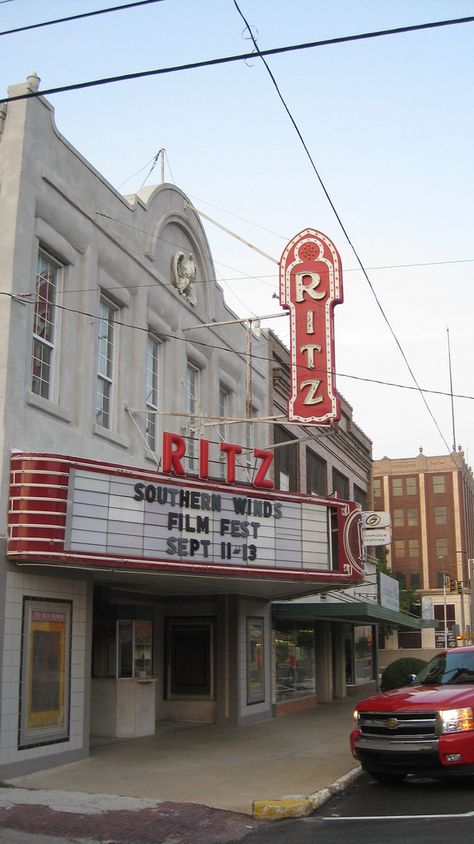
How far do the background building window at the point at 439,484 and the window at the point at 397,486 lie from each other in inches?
Answer: 147

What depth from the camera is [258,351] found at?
2438 centimetres

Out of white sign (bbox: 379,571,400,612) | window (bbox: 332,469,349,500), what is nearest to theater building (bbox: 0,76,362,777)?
white sign (bbox: 379,571,400,612)

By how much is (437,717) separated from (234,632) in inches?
374

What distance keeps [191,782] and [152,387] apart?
8137 millimetres

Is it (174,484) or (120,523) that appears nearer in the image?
(120,523)

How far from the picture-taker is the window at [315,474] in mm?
28312

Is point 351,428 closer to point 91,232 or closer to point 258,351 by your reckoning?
point 258,351

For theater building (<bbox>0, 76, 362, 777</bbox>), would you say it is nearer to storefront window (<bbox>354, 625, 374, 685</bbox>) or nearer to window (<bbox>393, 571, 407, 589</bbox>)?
storefront window (<bbox>354, 625, 374, 685</bbox>)

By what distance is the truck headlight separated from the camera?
11047 millimetres

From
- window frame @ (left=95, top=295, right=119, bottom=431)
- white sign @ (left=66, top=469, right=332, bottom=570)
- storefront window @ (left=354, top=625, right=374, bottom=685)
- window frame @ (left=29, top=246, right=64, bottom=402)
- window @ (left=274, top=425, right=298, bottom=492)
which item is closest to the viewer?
white sign @ (left=66, top=469, right=332, bottom=570)

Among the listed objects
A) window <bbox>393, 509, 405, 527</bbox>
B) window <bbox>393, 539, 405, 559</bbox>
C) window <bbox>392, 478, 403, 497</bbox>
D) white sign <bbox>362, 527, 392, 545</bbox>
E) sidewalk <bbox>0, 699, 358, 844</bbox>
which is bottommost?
sidewalk <bbox>0, 699, 358, 844</bbox>

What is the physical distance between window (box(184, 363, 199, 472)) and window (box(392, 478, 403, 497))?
280 feet

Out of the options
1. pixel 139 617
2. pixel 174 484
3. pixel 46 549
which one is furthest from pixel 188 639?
pixel 46 549

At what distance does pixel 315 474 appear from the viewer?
29.4 metres
